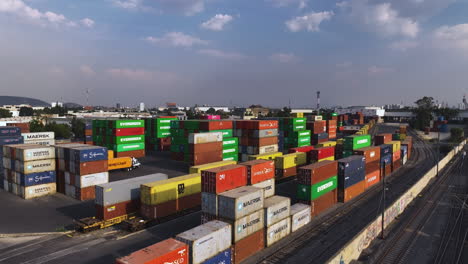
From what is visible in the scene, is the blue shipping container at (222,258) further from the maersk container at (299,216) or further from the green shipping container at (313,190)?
the green shipping container at (313,190)

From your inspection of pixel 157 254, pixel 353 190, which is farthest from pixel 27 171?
pixel 353 190

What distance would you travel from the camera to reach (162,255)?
17156 millimetres

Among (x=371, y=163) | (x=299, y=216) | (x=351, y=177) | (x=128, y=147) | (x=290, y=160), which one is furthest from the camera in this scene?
(x=128, y=147)

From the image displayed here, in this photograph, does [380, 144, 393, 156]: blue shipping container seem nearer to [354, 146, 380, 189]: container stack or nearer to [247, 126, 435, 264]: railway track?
Result: [354, 146, 380, 189]: container stack

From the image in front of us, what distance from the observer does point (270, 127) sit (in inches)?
2598

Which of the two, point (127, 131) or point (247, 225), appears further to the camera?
point (127, 131)

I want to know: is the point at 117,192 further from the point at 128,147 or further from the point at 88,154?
the point at 128,147

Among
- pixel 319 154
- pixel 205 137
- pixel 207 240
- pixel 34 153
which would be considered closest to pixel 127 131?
pixel 205 137

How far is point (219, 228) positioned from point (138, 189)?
14.5 meters

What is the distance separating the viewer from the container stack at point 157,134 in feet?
271

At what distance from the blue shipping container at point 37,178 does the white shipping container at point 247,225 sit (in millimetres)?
30802

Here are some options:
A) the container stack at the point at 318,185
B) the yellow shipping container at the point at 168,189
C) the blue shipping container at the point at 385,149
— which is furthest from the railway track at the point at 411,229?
the yellow shipping container at the point at 168,189

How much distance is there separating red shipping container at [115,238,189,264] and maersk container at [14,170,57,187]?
3110cm

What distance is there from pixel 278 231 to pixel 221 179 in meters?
7.76
